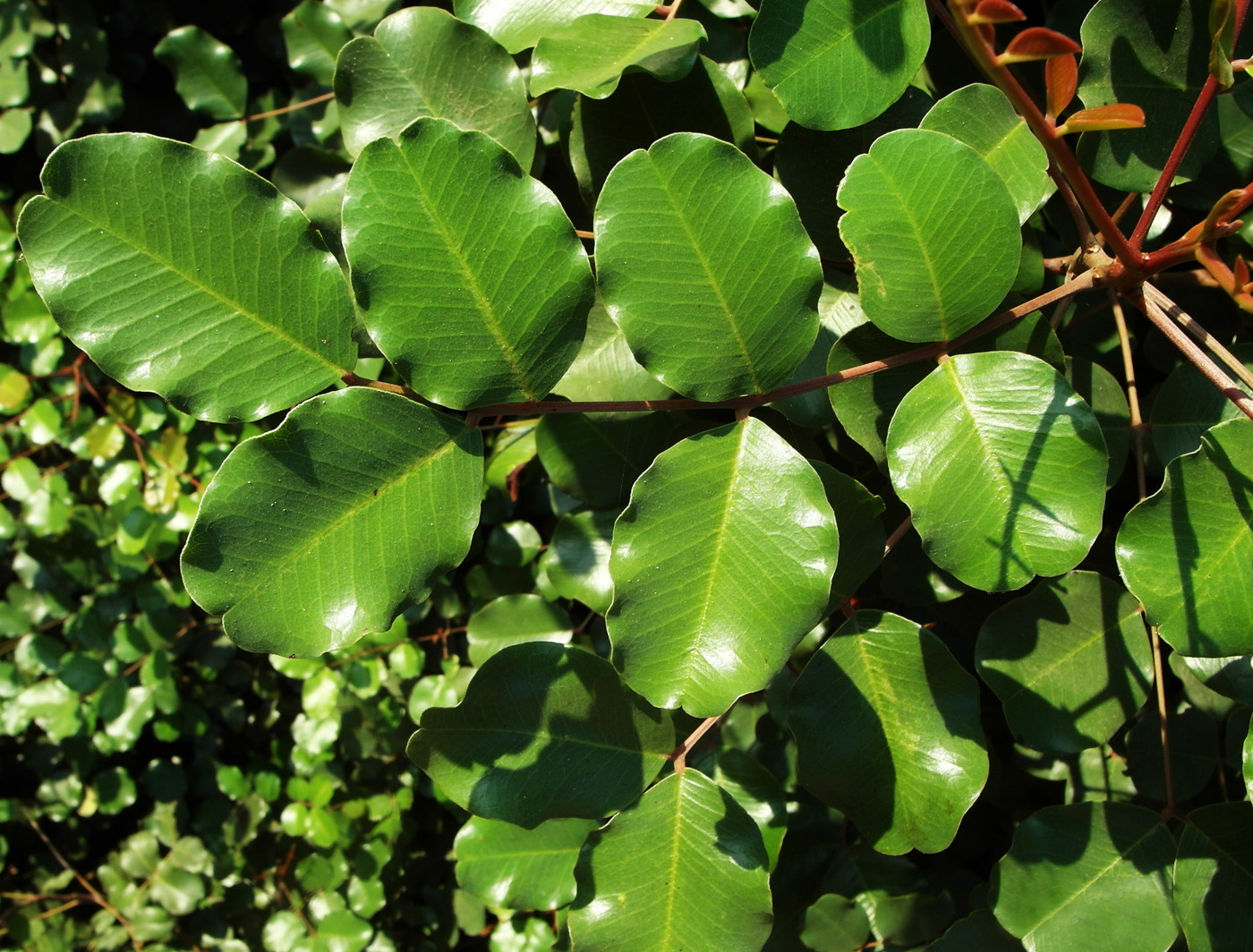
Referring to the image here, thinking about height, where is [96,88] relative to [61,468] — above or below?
above

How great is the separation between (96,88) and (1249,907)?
1936 mm

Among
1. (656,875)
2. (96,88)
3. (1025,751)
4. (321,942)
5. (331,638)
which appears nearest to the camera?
(331,638)

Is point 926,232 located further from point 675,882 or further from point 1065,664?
point 675,882

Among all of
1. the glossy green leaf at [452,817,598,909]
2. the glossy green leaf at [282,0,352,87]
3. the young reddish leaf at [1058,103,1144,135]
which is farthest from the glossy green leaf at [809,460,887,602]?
the glossy green leaf at [282,0,352,87]

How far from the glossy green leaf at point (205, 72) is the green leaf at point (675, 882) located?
121 centimetres

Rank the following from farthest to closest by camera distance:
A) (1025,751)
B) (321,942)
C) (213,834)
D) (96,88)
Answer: (213,834) → (321,942) → (96,88) → (1025,751)

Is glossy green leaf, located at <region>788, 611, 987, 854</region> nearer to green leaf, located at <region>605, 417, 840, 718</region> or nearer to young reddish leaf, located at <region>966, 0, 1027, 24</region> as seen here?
green leaf, located at <region>605, 417, 840, 718</region>

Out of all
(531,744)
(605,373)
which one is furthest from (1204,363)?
(531,744)

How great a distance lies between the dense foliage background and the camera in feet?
2.70

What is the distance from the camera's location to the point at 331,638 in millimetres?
637

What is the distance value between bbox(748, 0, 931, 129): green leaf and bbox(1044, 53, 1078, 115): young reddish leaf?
230 millimetres

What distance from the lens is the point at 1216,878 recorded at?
80 centimetres

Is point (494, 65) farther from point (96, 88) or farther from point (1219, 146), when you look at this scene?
point (96, 88)

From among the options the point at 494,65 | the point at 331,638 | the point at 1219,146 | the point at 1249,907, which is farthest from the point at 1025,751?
the point at 494,65
